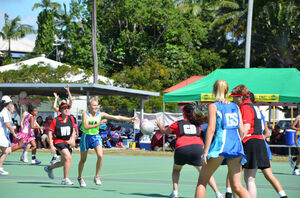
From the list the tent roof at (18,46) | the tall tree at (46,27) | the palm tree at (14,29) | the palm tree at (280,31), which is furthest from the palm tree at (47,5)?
the tent roof at (18,46)

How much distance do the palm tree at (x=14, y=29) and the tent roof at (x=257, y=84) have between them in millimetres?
57496

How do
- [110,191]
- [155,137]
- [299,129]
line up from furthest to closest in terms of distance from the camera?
[155,137] → [299,129] → [110,191]

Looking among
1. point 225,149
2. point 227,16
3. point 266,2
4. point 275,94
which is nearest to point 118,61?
point 227,16

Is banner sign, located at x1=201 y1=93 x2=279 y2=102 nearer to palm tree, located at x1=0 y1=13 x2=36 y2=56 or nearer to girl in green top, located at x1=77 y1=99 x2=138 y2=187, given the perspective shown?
girl in green top, located at x1=77 y1=99 x2=138 y2=187

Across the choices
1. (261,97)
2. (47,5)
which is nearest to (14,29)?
(47,5)

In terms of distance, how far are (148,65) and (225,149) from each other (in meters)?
37.4

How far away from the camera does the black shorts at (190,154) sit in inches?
375

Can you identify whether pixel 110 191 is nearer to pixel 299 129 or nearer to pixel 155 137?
pixel 299 129

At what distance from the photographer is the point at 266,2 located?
155 feet

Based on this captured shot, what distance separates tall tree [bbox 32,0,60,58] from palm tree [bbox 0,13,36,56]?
12016mm

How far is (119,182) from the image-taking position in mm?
12469

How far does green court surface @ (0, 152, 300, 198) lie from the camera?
34.3 feet

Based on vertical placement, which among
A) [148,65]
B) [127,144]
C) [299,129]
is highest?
[148,65]

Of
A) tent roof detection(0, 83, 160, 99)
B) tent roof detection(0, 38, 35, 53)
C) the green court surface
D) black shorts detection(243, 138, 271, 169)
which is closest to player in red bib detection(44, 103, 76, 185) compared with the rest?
the green court surface
